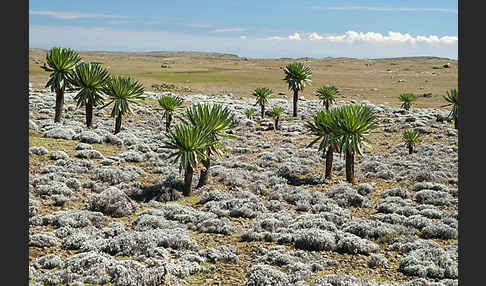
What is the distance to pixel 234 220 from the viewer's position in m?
12.0

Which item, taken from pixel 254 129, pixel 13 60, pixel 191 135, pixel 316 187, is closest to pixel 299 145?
pixel 254 129

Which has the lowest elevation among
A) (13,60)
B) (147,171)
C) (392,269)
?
(392,269)

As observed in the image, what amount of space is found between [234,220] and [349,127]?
7482 millimetres

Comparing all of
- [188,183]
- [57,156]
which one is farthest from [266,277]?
[57,156]

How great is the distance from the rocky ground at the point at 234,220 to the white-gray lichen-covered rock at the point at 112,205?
0.11 feet

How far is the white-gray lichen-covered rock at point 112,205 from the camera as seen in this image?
11.5 m

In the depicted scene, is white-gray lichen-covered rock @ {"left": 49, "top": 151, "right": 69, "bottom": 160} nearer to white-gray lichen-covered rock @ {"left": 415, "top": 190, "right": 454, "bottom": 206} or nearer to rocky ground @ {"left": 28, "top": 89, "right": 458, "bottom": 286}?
rocky ground @ {"left": 28, "top": 89, "right": 458, "bottom": 286}

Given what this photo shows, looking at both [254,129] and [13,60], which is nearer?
[13,60]

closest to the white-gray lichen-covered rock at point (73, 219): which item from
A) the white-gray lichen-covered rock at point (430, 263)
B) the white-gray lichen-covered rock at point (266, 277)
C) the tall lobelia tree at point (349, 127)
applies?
the white-gray lichen-covered rock at point (266, 277)

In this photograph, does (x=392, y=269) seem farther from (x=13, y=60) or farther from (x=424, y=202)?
(x=13, y=60)

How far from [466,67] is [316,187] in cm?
1210

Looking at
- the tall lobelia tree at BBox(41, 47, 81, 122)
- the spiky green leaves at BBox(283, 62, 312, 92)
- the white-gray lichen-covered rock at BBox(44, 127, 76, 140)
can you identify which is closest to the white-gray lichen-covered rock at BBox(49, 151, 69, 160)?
the white-gray lichen-covered rock at BBox(44, 127, 76, 140)

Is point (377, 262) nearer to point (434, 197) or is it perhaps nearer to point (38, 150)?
point (434, 197)

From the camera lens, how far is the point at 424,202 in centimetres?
1420
